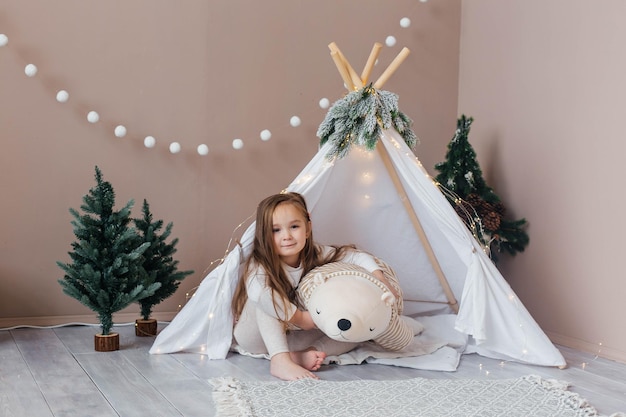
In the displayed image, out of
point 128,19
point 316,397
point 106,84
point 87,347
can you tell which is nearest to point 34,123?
point 106,84

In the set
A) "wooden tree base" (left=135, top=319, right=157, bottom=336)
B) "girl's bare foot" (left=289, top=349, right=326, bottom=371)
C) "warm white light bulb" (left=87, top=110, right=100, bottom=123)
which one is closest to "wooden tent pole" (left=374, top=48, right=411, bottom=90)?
"girl's bare foot" (left=289, top=349, right=326, bottom=371)

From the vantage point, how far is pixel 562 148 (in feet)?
10.2

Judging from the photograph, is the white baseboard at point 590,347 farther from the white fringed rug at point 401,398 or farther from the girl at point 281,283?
the girl at point 281,283

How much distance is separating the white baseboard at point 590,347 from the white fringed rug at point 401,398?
23.0 inches

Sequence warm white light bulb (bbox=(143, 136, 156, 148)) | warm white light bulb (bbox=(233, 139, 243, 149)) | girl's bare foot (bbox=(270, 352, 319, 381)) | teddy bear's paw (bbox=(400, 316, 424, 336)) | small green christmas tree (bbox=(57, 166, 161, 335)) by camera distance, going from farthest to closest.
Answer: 1. warm white light bulb (bbox=(233, 139, 243, 149))
2. warm white light bulb (bbox=(143, 136, 156, 148))
3. teddy bear's paw (bbox=(400, 316, 424, 336))
4. small green christmas tree (bbox=(57, 166, 161, 335))
5. girl's bare foot (bbox=(270, 352, 319, 381))

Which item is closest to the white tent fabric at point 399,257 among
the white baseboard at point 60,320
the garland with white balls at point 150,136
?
the garland with white balls at point 150,136

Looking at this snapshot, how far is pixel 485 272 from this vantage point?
2707 millimetres

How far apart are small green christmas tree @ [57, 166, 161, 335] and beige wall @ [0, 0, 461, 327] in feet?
1.64

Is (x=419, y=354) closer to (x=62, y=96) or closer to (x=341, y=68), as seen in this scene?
(x=341, y=68)

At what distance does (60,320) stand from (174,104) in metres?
1.05

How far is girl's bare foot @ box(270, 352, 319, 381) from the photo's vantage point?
91.9 inches

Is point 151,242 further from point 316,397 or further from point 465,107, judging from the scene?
point 465,107

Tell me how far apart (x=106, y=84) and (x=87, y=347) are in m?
→ 1.14

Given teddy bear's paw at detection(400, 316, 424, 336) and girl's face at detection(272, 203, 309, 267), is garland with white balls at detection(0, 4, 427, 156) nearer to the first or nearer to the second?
girl's face at detection(272, 203, 309, 267)
